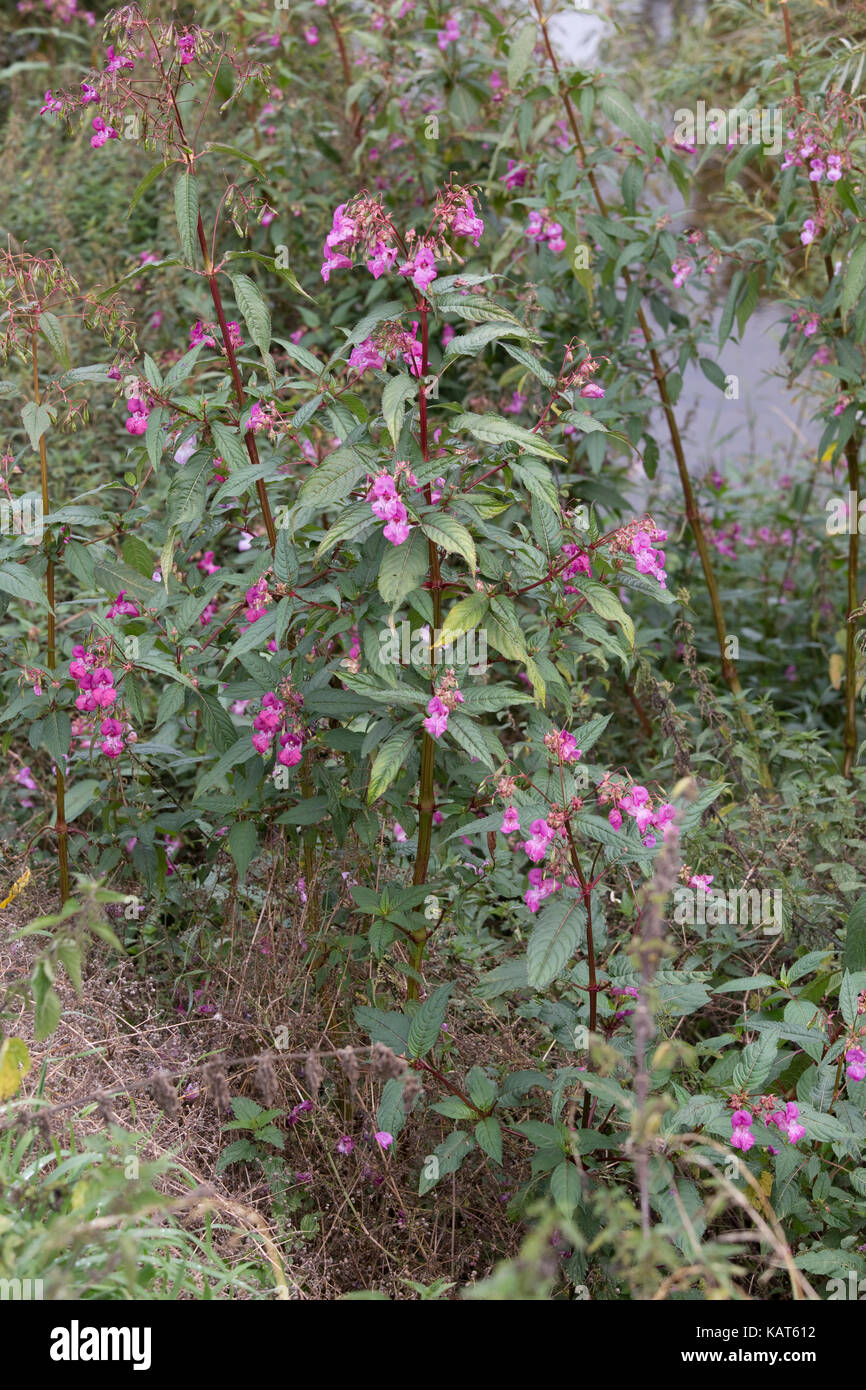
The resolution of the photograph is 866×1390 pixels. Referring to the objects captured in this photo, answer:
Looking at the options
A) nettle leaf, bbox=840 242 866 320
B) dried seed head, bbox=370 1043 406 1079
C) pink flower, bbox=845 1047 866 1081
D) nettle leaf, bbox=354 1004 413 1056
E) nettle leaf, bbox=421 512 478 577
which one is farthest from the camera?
nettle leaf, bbox=840 242 866 320

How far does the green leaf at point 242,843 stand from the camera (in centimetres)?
235

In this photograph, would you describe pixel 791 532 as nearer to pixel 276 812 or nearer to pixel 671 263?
pixel 671 263

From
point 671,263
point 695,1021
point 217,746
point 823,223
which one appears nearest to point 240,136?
point 671,263

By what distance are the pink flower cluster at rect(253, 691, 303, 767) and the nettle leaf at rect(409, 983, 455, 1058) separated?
0.46 metres

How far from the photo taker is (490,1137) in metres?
2.03

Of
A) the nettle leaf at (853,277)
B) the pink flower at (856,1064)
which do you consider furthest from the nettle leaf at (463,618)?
the nettle leaf at (853,277)

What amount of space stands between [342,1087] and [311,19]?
4.37 meters

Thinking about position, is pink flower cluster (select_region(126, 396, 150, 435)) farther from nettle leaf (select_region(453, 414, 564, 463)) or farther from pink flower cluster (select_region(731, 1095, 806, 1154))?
pink flower cluster (select_region(731, 1095, 806, 1154))

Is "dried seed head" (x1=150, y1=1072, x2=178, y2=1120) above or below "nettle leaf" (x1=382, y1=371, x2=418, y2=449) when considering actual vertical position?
below

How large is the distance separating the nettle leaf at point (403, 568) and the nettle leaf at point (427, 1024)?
2.19ft

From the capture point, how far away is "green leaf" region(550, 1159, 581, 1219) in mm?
1909

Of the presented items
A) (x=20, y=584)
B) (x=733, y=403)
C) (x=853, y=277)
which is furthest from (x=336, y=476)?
(x=733, y=403)

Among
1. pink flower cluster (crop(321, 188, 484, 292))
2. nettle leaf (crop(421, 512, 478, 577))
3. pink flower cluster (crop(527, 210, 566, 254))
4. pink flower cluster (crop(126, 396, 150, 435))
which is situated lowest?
nettle leaf (crop(421, 512, 478, 577))

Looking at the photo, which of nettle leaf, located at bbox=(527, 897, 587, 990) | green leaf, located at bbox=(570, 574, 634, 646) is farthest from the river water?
nettle leaf, located at bbox=(527, 897, 587, 990)
